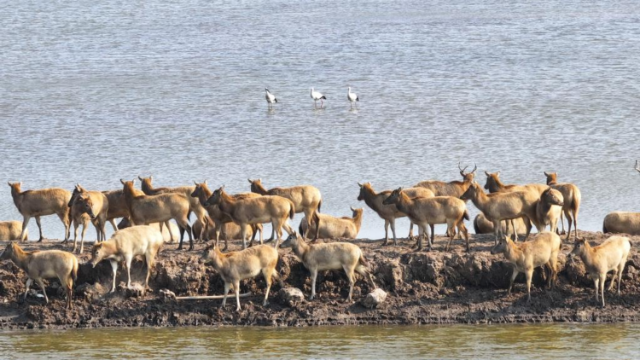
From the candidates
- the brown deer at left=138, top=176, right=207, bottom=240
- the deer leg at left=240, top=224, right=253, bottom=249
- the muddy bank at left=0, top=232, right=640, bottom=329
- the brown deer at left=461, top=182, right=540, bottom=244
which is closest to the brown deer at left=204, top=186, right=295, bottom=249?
the deer leg at left=240, top=224, right=253, bottom=249

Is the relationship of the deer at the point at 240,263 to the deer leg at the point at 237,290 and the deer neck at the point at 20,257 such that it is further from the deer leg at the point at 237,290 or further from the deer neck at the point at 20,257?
the deer neck at the point at 20,257

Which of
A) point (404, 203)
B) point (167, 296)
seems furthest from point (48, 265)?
point (404, 203)

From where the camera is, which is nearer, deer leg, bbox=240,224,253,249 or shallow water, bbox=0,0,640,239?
deer leg, bbox=240,224,253,249

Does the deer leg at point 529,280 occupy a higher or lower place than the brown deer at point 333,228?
lower

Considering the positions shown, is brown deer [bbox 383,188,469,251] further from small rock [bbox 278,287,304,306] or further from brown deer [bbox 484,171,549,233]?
small rock [bbox 278,287,304,306]

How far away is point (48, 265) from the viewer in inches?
795

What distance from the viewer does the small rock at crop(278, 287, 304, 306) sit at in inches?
800

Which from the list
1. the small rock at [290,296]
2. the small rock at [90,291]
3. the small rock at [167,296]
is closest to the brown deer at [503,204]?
the small rock at [290,296]

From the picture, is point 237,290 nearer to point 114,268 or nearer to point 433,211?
point 114,268

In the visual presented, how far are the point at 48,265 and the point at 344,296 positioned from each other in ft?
14.8

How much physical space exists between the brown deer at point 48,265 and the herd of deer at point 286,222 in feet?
0.05

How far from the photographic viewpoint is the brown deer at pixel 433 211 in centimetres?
2123

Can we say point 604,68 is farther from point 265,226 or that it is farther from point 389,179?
point 265,226

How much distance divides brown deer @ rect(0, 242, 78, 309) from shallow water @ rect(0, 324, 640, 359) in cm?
82
